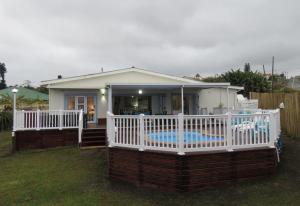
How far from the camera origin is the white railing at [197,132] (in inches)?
250

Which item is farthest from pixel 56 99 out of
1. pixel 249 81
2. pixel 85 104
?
pixel 249 81

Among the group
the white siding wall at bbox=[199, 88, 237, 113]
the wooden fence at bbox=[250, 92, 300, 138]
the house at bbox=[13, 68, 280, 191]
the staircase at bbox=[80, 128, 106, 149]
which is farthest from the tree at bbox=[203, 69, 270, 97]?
the house at bbox=[13, 68, 280, 191]

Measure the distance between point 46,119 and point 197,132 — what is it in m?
8.53

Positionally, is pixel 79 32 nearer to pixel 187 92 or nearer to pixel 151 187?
pixel 187 92

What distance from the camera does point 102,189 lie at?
21.7ft

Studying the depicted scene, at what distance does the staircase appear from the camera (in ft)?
38.8

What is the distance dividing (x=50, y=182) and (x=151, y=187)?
2.87m

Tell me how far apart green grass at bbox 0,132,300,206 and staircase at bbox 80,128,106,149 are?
2.49 m

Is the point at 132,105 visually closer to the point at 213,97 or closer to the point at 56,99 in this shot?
the point at 56,99

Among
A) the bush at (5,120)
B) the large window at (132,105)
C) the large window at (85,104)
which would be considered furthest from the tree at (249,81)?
the bush at (5,120)

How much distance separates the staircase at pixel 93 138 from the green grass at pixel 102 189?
2.49m

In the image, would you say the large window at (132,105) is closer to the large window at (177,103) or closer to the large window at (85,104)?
the large window at (85,104)

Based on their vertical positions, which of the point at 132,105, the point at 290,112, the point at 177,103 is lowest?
the point at 290,112

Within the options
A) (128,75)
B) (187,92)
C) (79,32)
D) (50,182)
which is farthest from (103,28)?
(50,182)
